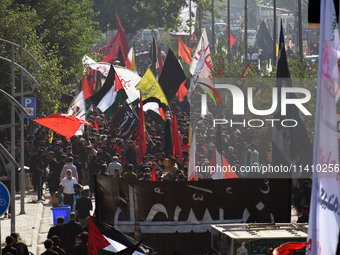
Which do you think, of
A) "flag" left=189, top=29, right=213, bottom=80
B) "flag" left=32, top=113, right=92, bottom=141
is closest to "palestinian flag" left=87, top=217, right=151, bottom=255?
"flag" left=32, top=113, right=92, bottom=141

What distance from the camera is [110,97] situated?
29172 millimetres

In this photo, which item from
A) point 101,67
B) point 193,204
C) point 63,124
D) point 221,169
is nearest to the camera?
point 193,204

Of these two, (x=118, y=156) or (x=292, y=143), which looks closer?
(x=292, y=143)

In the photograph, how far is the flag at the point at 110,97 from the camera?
94.9 ft

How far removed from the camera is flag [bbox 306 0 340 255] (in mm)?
6617

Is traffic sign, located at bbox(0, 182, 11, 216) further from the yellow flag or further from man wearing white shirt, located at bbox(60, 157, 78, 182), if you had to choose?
the yellow flag

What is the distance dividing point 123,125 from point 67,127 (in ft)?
14.7

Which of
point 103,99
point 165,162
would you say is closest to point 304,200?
point 165,162

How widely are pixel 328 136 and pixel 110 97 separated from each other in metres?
22.7

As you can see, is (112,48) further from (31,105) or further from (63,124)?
(63,124)

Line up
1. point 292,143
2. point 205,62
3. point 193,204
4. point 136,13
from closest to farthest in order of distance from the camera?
point 193,204, point 292,143, point 205,62, point 136,13

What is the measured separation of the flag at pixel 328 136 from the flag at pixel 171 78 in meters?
23.8

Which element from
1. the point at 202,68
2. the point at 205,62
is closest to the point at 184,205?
the point at 202,68

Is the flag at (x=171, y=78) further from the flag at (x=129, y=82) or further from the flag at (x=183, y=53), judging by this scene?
the flag at (x=183, y=53)
